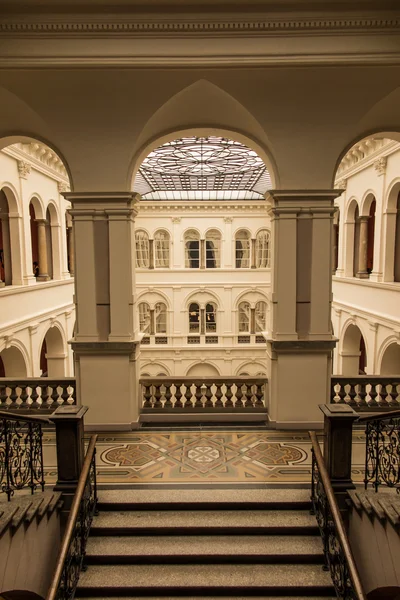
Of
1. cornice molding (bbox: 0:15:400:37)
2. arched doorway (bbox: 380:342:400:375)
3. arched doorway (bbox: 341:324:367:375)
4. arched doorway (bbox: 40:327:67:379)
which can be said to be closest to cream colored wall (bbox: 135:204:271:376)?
arched doorway (bbox: 40:327:67:379)

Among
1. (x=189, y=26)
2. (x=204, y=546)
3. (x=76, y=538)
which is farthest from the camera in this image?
(x=189, y=26)

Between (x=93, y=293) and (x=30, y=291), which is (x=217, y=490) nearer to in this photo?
(x=93, y=293)

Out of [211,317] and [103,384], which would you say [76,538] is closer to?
[103,384]

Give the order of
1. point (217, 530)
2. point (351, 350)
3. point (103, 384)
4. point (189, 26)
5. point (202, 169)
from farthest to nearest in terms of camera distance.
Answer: point (202, 169) → point (351, 350) → point (103, 384) → point (189, 26) → point (217, 530)

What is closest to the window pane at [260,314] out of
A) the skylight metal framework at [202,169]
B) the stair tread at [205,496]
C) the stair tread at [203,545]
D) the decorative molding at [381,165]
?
the skylight metal framework at [202,169]

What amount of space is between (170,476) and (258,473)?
1352 millimetres

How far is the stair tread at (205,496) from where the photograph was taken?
6148 mm

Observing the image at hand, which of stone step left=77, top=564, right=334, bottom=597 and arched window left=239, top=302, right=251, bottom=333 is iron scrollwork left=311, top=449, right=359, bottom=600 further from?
arched window left=239, top=302, right=251, bottom=333

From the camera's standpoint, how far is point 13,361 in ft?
43.6

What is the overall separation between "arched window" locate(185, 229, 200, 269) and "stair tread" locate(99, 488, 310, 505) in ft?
68.5

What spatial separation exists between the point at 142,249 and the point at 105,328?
18.7 meters

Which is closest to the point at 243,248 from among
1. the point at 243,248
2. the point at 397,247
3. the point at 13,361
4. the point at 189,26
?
the point at 243,248

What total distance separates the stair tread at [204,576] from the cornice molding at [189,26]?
25.1 ft

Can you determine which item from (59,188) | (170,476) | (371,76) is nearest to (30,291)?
(59,188)
